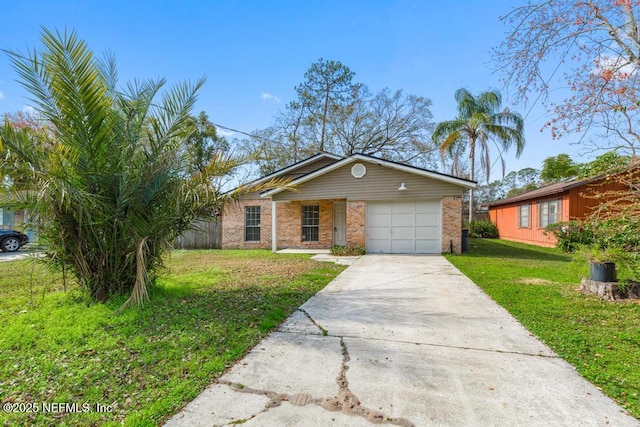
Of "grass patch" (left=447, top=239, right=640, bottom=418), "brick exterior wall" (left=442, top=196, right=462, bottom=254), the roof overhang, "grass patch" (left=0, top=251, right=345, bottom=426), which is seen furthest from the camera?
"brick exterior wall" (left=442, top=196, right=462, bottom=254)

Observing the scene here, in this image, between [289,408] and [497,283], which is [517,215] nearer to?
[497,283]

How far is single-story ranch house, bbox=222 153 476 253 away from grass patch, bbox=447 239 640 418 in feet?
13.7

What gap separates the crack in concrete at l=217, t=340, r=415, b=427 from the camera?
80.6 inches

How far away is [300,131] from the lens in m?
24.5

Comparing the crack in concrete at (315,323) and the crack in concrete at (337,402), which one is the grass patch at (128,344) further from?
the crack in concrete at (337,402)

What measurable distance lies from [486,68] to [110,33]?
892 cm

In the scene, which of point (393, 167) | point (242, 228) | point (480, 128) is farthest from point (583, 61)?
point (480, 128)

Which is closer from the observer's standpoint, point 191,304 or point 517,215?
point 191,304

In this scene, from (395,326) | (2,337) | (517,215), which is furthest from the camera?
(517,215)

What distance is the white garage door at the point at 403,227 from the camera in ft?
38.7

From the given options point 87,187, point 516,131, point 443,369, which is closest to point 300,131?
point 516,131

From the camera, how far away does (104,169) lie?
4.33 meters

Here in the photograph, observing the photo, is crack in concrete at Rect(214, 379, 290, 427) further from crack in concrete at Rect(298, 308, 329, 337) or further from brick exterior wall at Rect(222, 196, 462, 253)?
brick exterior wall at Rect(222, 196, 462, 253)

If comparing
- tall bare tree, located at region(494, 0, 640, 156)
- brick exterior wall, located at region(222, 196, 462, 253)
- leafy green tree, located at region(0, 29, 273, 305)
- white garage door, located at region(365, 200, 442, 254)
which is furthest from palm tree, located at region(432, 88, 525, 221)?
leafy green tree, located at region(0, 29, 273, 305)
